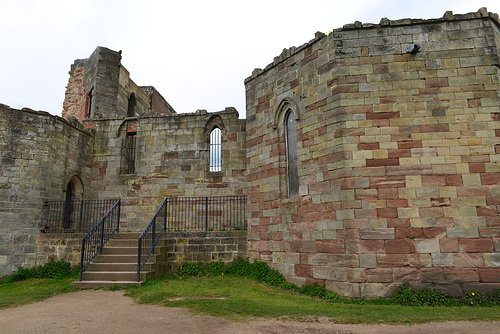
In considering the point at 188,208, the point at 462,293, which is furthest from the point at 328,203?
the point at 188,208

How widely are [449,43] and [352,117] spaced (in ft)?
9.86

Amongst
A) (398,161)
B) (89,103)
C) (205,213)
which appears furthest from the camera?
(89,103)

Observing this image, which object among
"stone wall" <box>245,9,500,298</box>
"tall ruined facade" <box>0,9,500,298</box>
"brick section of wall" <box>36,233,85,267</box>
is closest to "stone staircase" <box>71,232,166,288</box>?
"brick section of wall" <box>36,233,85,267</box>

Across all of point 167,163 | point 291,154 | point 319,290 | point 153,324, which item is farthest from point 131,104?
point 153,324

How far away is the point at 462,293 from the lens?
7.04m

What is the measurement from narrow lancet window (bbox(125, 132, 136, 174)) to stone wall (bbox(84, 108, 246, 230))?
30 centimetres

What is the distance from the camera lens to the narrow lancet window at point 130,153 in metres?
14.6

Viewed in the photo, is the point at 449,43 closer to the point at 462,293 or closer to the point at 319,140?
the point at 319,140

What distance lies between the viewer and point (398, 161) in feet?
25.4

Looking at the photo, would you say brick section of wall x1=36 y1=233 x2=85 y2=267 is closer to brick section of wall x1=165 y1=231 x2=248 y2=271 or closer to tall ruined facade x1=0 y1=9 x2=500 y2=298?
tall ruined facade x1=0 y1=9 x2=500 y2=298

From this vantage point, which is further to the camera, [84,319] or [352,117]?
[352,117]

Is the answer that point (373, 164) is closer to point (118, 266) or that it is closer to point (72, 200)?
point (118, 266)

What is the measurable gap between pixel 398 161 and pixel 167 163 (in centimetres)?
904

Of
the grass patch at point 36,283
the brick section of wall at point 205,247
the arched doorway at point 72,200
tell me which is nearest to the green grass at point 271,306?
the brick section of wall at point 205,247
